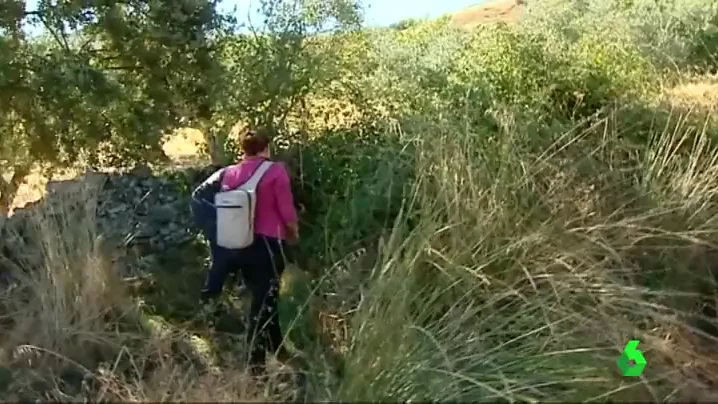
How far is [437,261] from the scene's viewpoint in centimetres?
524

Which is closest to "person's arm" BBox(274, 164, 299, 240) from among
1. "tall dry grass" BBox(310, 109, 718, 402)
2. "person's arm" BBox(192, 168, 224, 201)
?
"person's arm" BBox(192, 168, 224, 201)

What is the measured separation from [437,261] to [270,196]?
1.33 metres

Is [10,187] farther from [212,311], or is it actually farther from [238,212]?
[238,212]

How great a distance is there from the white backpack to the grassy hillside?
643mm

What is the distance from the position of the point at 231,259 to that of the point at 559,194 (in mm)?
2267

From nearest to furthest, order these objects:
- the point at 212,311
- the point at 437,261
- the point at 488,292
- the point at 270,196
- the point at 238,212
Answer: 1. the point at 488,292
2. the point at 437,261
3. the point at 238,212
4. the point at 270,196
5. the point at 212,311

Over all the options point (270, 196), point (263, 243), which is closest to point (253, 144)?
point (270, 196)

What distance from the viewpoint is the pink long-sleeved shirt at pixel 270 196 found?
5.91 metres

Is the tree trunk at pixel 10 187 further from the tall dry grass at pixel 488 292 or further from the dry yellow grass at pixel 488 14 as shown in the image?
the dry yellow grass at pixel 488 14

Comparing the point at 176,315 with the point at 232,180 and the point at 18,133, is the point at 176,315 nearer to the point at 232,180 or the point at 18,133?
the point at 232,180

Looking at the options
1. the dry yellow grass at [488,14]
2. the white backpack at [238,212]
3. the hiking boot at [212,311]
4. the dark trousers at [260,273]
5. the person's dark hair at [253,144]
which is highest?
the dry yellow grass at [488,14]

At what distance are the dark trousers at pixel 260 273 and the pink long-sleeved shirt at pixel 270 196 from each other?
3.6 inches

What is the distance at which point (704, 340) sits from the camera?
5203 millimetres

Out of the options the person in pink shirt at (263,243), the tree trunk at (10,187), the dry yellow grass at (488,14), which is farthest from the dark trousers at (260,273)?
the dry yellow grass at (488,14)
